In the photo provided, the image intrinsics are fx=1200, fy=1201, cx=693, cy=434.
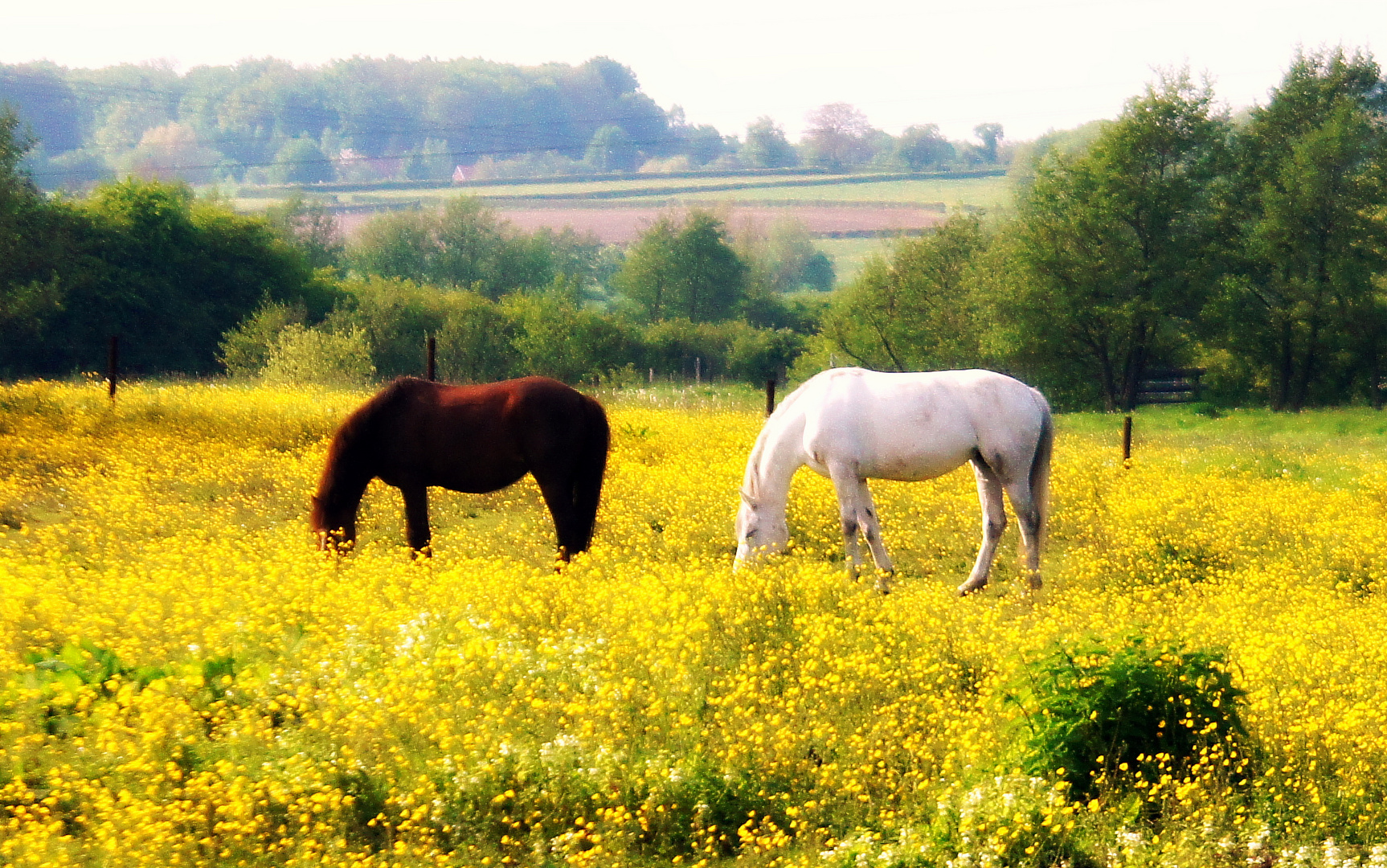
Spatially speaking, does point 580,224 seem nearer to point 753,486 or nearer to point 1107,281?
point 1107,281

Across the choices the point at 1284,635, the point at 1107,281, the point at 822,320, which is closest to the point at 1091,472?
the point at 1284,635

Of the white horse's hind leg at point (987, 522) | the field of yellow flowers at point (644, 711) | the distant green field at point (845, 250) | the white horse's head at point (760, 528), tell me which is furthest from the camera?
the distant green field at point (845, 250)

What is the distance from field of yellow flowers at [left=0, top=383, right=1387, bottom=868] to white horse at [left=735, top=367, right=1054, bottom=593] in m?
0.52

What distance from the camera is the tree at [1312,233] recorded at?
35250mm

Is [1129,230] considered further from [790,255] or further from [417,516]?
[790,255]

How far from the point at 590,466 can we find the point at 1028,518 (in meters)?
3.73

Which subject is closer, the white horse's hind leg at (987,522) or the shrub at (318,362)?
the white horse's hind leg at (987,522)

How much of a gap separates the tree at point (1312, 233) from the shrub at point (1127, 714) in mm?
34246

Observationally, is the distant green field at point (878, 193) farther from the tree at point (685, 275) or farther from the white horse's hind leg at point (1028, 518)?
the white horse's hind leg at point (1028, 518)

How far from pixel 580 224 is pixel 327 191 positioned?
49296mm

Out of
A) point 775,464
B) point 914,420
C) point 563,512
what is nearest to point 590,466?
point 563,512

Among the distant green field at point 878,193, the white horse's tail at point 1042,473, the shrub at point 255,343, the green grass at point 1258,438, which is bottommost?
the green grass at point 1258,438

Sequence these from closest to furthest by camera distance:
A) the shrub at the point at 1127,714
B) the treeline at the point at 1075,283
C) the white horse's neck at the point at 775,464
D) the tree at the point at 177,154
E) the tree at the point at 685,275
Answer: the shrub at the point at 1127,714 < the white horse's neck at the point at 775,464 < the treeline at the point at 1075,283 < the tree at the point at 685,275 < the tree at the point at 177,154

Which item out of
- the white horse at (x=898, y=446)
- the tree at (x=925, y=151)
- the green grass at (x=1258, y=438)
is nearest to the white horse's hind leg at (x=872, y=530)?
the white horse at (x=898, y=446)
